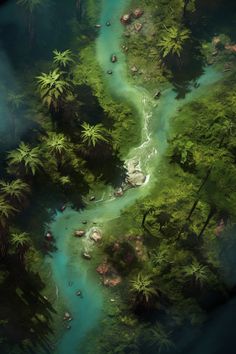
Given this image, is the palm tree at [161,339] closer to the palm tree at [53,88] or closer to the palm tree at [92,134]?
the palm tree at [92,134]

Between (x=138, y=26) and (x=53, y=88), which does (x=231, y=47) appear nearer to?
(x=138, y=26)

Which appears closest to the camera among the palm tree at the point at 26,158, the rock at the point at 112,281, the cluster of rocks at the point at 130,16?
the rock at the point at 112,281


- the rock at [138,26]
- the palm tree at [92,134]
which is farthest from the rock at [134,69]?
the palm tree at [92,134]

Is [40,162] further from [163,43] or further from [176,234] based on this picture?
[163,43]

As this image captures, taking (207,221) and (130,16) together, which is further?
(130,16)

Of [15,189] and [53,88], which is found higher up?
[53,88]

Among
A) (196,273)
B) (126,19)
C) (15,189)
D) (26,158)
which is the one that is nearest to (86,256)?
(15,189)
